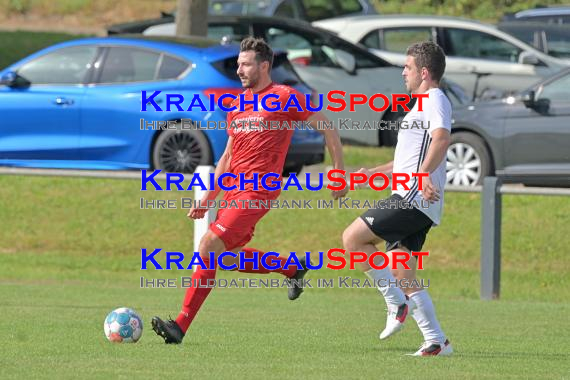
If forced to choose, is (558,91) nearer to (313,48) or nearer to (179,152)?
(179,152)

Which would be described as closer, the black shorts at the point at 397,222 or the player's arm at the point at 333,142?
the black shorts at the point at 397,222

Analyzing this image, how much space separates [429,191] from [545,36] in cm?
1757

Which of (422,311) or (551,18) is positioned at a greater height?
Result: (551,18)

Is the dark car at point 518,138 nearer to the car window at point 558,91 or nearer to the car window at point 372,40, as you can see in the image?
the car window at point 558,91

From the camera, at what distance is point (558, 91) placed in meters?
17.4

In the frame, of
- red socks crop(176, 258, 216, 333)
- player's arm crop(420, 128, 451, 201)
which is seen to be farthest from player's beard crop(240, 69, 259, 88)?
player's arm crop(420, 128, 451, 201)

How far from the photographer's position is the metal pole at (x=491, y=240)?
47.5 ft

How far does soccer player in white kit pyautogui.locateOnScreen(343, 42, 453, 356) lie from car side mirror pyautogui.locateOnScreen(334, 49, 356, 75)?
1235 centimetres

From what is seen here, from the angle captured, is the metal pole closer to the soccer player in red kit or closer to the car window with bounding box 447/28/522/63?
the soccer player in red kit

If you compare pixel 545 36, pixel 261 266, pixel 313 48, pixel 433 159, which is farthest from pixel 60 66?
pixel 545 36

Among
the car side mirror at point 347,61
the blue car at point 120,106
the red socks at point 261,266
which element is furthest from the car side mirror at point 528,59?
the red socks at point 261,266

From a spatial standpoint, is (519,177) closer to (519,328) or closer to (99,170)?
(99,170)

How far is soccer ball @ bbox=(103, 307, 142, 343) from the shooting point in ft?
32.1

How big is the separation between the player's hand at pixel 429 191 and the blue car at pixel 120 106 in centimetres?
852
